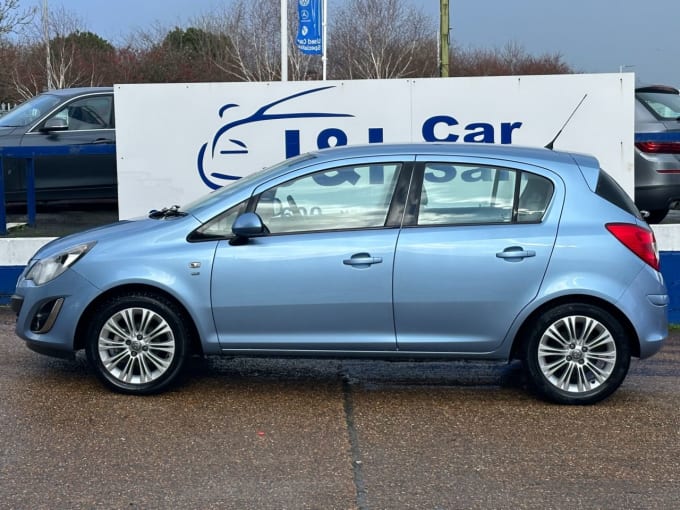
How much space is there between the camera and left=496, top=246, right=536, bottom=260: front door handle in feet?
19.6

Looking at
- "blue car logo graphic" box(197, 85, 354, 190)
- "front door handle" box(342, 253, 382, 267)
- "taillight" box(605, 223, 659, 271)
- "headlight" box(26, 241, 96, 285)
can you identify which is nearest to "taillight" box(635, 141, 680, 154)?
"blue car logo graphic" box(197, 85, 354, 190)

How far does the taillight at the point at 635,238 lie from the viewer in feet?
19.7

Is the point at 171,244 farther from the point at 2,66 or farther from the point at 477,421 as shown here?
the point at 2,66

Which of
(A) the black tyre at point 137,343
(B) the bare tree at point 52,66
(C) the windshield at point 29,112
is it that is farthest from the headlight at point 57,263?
(B) the bare tree at point 52,66

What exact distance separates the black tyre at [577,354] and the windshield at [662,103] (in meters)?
5.89

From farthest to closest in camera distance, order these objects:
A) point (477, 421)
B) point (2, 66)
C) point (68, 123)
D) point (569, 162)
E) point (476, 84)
A: point (2, 66) → point (68, 123) → point (476, 84) → point (569, 162) → point (477, 421)

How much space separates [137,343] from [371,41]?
3295 centimetres

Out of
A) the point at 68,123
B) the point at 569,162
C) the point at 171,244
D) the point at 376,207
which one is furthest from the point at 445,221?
the point at 68,123

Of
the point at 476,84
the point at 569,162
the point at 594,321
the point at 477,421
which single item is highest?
the point at 476,84

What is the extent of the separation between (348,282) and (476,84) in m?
4.53

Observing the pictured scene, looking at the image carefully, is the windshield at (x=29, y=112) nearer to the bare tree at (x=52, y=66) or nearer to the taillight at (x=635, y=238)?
the taillight at (x=635, y=238)

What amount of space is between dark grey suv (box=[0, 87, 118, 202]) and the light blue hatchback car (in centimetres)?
637

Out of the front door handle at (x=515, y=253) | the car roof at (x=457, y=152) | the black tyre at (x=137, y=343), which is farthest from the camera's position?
the car roof at (x=457, y=152)

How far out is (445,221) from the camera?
6113 mm
